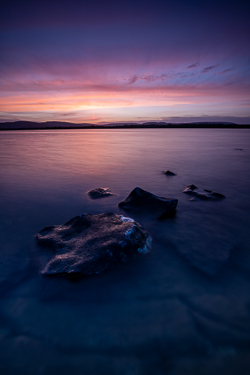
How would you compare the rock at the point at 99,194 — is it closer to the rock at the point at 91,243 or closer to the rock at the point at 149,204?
the rock at the point at 149,204

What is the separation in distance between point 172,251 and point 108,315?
1304 mm

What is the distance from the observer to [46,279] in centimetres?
216

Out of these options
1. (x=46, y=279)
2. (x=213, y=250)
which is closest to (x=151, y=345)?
(x=46, y=279)

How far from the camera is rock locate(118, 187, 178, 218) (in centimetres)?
377

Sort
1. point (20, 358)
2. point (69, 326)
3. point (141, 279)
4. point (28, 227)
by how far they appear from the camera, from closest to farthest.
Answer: point (20, 358) → point (69, 326) → point (141, 279) → point (28, 227)

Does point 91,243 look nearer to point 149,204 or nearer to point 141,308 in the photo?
point 141,308

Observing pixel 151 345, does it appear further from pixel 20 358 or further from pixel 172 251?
pixel 172 251

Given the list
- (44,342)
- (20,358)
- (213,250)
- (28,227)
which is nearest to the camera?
(20,358)

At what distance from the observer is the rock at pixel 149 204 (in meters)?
3.77

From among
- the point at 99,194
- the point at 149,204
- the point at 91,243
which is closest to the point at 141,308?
the point at 91,243

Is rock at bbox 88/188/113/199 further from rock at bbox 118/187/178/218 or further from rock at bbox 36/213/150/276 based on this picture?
rock at bbox 36/213/150/276

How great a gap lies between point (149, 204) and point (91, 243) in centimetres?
178

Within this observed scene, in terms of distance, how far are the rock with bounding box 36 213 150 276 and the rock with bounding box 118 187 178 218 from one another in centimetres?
91

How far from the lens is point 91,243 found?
2566 millimetres
